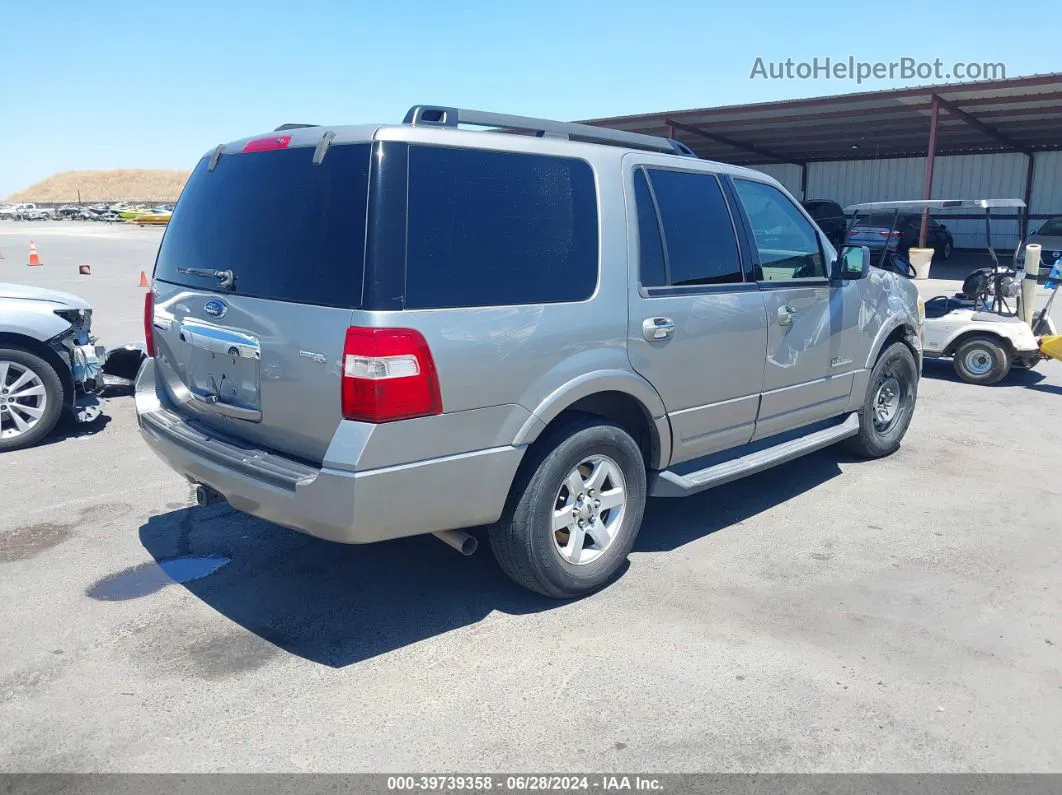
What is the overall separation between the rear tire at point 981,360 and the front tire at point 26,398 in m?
8.47

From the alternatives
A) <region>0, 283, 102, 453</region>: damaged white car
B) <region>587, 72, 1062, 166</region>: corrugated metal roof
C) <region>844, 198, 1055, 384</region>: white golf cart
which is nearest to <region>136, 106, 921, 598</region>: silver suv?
<region>0, 283, 102, 453</region>: damaged white car

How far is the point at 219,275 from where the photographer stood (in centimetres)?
385

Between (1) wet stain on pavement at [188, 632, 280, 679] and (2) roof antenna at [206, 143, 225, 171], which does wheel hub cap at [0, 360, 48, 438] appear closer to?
(2) roof antenna at [206, 143, 225, 171]

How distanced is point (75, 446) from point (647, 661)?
5028 millimetres

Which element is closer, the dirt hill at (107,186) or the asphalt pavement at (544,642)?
the asphalt pavement at (544,642)

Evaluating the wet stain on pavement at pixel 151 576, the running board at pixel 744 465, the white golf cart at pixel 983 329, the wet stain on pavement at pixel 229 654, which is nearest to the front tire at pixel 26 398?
the wet stain on pavement at pixel 151 576

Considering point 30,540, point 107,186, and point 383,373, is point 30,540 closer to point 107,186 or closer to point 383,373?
point 383,373

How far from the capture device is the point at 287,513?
11.3 ft

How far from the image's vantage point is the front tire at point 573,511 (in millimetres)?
3775

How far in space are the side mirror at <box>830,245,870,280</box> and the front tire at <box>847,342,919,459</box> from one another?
848 mm

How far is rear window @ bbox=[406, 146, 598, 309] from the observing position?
11.1 ft

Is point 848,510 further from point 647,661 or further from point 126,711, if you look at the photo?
point 126,711

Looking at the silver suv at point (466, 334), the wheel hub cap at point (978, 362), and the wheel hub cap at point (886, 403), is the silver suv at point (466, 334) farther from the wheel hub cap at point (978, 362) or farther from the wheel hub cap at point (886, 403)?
the wheel hub cap at point (978, 362)

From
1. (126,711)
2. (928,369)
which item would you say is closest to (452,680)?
(126,711)
